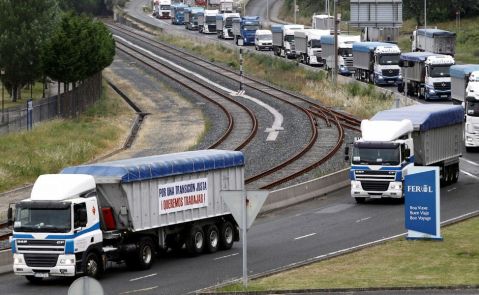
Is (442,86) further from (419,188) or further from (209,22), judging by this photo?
(209,22)

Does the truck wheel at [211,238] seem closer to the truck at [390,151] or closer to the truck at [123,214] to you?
the truck at [123,214]

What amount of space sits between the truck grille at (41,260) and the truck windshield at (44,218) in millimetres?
600

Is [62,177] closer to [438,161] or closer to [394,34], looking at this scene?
[438,161]

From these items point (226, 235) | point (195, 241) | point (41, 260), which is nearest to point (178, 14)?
point (226, 235)

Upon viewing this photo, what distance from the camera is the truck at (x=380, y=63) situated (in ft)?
303

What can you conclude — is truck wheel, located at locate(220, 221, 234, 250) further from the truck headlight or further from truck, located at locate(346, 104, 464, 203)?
truck, located at locate(346, 104, 464, 203)

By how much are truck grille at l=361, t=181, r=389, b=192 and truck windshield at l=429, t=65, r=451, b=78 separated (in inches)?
1488

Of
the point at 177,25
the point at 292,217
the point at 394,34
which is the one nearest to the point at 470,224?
the point at 292,217

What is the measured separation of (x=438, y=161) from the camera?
49.5 m

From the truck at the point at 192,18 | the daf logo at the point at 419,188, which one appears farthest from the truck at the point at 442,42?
the daf logo at the point at 419,188

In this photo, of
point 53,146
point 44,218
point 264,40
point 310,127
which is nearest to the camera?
point 44,218

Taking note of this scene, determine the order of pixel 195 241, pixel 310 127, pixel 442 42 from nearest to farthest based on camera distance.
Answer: pixel 195 241 < pixel 310 127 < pixel 442 42

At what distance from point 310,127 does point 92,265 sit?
38260 millimetres

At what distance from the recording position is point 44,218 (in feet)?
99.6
